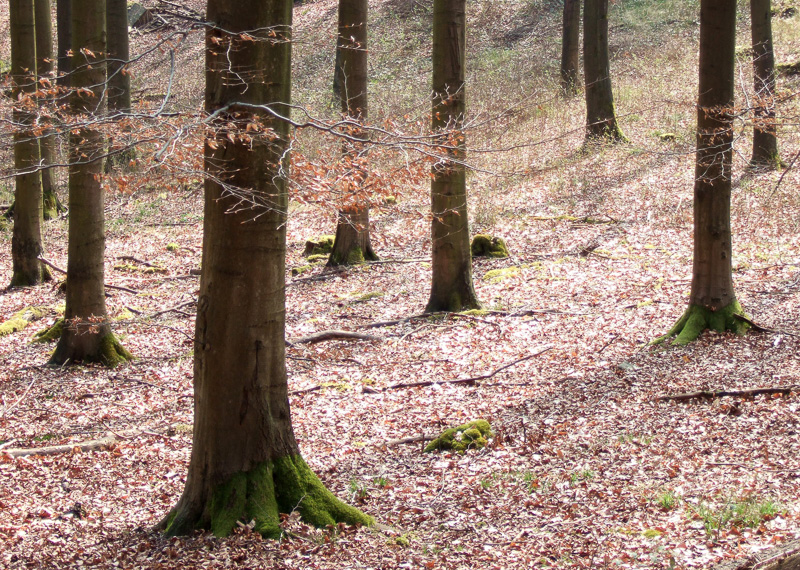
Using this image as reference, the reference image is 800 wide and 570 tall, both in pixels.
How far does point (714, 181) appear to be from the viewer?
845 cm

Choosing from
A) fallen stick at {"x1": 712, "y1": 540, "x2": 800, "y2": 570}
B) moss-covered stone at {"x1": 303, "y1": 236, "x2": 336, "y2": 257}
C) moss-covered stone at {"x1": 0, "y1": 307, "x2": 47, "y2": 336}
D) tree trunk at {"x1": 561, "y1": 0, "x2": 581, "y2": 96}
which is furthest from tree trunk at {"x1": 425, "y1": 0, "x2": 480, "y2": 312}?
tree trunk at {"x1": 561, "y1": 0, "x2": 581, "y2": 96}

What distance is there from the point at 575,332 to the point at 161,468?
5.84 m

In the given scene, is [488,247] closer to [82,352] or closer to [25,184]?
A: [82,352]

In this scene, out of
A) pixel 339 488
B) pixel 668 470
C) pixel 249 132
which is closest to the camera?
pixel 249 132

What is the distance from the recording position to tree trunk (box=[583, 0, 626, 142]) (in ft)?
61.4

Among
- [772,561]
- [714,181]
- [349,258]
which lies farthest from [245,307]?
[349,258]

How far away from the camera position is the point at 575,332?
32.7 feet

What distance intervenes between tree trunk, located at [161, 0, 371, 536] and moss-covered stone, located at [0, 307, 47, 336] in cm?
755

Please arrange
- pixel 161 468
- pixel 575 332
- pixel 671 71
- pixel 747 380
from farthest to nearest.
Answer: pixel 671 71 → pixel 575 332 → pixel 747 380 → pixel 161 468

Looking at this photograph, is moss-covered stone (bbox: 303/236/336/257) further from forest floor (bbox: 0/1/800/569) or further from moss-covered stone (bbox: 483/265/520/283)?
moss-covered stone (bbox: 483/265/520/283)

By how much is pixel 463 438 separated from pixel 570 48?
63.9 ft

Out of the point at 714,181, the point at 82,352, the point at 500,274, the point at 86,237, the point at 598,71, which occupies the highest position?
the point at 598,71

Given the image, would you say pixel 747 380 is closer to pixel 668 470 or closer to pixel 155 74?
pixel 668 470

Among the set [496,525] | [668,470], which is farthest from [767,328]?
[496,525]
